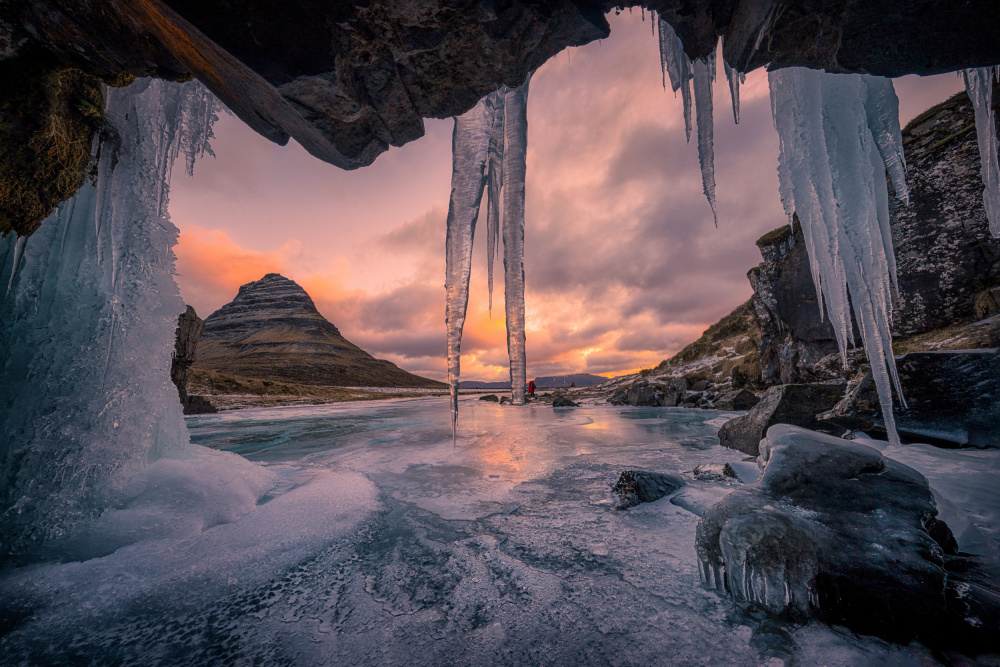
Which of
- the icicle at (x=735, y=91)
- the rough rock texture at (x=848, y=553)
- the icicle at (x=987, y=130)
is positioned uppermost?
the icicle at (x=735, y=91)

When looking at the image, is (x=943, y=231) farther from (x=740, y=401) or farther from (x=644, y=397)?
(x=644, y=397)

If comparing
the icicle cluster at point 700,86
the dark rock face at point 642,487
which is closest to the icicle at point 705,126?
the icicle cluster at point 700,86

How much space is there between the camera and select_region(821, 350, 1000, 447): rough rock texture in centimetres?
345

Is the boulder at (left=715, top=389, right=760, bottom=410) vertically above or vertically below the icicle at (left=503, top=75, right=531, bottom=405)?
below

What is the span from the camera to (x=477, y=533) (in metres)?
2.53

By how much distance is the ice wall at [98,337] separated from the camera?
2.30 m

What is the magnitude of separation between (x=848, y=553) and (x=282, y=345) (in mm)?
88259

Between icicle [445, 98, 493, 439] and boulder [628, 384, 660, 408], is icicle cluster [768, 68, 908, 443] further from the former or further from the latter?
boulder [628, 384, 660, 408]

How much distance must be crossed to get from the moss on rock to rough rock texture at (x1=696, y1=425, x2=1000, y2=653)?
5078mm

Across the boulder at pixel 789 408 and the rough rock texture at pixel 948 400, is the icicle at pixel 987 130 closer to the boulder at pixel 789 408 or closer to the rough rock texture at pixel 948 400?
the rough rock texture at pixel 948 400

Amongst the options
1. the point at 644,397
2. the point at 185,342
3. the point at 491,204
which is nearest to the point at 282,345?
the point at 185,342

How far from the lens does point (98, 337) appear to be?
→ 2.72 m

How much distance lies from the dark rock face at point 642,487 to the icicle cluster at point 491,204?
1963mm

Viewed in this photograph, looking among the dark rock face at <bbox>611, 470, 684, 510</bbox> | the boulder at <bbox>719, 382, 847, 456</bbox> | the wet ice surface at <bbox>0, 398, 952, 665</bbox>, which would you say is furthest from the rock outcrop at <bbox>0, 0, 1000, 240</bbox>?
the boulder at <bbox>719, 382, 847, 456</bbox>
